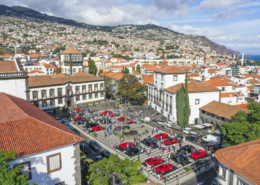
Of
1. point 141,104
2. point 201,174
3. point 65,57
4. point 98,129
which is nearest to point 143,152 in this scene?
point 201,174

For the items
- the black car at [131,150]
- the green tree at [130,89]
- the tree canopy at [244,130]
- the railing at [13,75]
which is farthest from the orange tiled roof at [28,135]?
the green tree at [130,89]

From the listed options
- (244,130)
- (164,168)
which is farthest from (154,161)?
(244,130)

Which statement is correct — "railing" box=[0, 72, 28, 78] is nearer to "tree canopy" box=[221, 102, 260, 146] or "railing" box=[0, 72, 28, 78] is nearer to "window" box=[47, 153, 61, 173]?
"window" box=[47, 153, 61, 173]

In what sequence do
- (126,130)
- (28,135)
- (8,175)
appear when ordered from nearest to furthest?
(8,175) → (28,135) → (126,130)

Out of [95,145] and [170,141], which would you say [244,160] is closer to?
[170,141]

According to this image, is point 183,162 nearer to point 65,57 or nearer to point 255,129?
point 255,129

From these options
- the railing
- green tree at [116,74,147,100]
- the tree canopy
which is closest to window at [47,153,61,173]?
the railing
